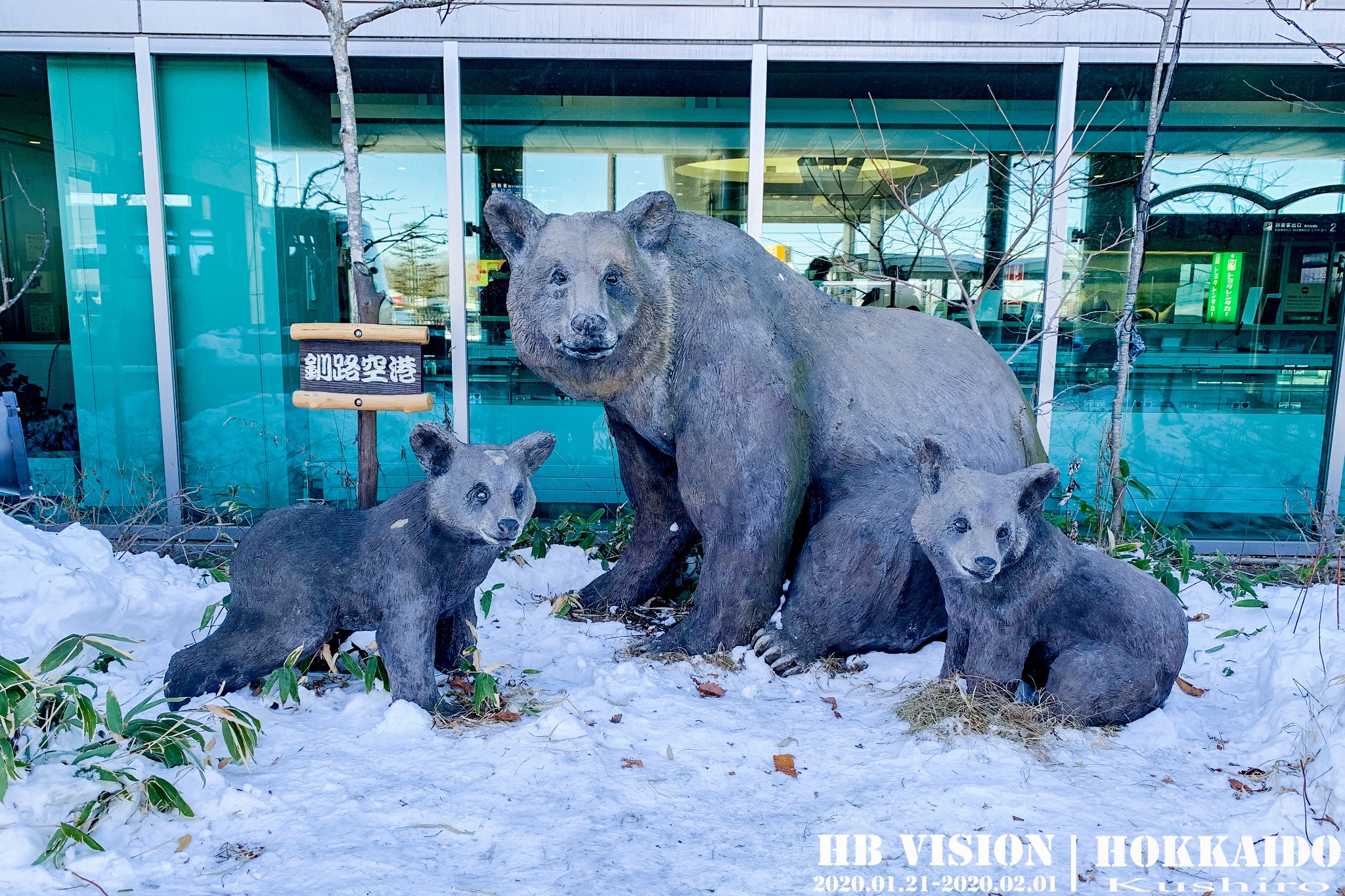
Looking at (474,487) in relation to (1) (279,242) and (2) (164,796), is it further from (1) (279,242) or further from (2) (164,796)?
(1) (279,242)

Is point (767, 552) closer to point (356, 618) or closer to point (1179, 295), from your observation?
point (356, 618)

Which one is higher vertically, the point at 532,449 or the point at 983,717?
the point at 532,449

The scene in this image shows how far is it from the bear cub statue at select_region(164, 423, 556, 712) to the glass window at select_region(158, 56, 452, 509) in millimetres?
3047

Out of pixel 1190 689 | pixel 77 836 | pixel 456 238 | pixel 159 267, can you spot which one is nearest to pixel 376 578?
pixel 77 836

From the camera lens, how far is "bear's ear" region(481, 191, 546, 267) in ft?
11.4

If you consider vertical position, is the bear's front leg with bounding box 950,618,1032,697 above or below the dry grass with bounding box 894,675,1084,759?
A: above

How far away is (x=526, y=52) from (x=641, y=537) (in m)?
3.63

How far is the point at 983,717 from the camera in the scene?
9.84 feet

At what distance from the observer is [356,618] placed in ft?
10.2

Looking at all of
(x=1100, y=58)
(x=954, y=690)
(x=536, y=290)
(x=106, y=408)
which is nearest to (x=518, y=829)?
(x=954, y=690)

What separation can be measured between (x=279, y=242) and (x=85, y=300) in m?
1.42

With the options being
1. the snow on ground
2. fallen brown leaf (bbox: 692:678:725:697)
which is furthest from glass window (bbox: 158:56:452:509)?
fallen brown leaf (bbox: 692:678:725:697)

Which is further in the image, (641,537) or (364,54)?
(364,54)

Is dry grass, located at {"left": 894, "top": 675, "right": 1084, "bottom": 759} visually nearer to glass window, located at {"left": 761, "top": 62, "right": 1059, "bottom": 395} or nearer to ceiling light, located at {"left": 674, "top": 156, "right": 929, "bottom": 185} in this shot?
glass window, located at {"left": 761, "top": 62, "right": 1059, "bottom": 395}
